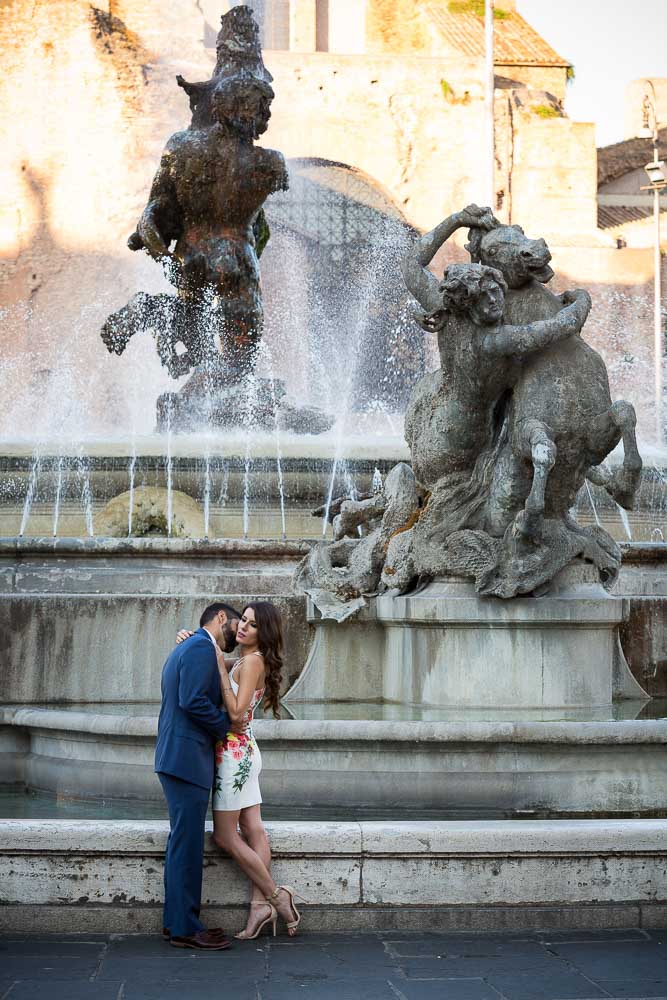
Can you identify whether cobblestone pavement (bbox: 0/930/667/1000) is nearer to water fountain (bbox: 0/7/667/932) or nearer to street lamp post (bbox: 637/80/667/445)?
water fountain (bbox: 0/7/667/932)

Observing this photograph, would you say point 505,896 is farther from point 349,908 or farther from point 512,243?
point 512,243

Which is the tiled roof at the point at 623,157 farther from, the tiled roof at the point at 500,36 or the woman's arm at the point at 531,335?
the woman's arm at the point at 531,335

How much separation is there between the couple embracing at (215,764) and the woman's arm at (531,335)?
1.74m

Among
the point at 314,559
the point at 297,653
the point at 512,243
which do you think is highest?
the point at 512,243

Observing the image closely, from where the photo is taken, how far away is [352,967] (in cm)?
343

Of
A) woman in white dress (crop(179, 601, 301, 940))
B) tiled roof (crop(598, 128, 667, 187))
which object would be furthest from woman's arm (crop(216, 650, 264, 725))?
tiled roof (crop(598, 128, 667, 187))

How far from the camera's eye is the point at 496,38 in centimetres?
3734

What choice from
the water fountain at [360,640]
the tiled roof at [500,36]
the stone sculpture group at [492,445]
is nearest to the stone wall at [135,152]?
the tiled roof at [500,36]

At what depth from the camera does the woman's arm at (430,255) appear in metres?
5.34

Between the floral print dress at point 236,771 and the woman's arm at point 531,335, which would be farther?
the woman's arm at point 531,335

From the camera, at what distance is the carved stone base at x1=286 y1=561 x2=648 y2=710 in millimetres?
5184

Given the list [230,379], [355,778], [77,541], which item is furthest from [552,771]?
[230,379]

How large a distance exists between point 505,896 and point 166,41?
31.3 m

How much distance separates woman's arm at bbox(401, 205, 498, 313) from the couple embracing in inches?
72.5
